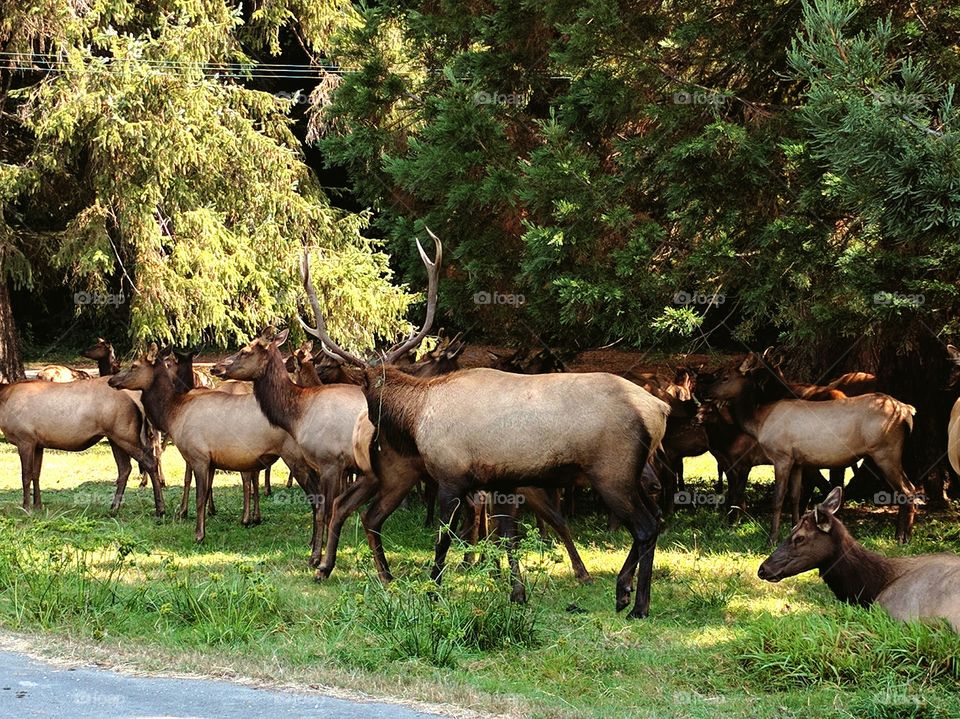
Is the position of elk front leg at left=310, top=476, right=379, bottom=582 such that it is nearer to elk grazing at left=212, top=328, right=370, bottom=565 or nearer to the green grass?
the green grass

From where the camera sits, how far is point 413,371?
502 inches

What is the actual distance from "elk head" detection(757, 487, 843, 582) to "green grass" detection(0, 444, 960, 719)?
340 mm

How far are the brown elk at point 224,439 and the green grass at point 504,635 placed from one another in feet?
5.23

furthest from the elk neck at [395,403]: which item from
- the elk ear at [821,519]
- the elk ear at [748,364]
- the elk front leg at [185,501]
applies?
the elk ear at [748,364]

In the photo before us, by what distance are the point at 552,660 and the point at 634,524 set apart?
1.74 meters

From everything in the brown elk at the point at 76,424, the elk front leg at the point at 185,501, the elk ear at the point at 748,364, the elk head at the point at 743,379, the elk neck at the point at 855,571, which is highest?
the elk ear at the point at 748,364

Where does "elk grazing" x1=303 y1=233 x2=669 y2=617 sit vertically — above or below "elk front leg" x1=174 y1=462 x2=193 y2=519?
above

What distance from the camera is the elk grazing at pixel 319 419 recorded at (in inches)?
456

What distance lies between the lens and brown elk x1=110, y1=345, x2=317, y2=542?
1262cm

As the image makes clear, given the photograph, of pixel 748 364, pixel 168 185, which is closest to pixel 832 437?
pixel 748 364

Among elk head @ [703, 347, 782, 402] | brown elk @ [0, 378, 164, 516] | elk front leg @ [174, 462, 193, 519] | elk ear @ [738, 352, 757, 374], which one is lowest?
elk front leg @ [174, 462, 193, 519]

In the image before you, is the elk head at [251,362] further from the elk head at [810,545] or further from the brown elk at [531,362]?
the elk head at [810,545]

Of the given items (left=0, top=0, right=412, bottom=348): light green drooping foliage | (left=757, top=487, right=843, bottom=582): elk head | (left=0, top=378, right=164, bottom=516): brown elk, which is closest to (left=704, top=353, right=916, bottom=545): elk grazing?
(left=757, top=487, right=843, bottom=582): elk head

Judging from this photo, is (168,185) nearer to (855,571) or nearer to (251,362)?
(251,362)
